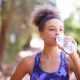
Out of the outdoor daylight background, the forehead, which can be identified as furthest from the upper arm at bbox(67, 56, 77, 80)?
the outdoor daylight background

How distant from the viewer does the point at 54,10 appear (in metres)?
3.57

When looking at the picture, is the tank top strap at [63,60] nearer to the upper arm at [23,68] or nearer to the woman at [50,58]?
the woman at [50,58]

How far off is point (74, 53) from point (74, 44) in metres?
0.08

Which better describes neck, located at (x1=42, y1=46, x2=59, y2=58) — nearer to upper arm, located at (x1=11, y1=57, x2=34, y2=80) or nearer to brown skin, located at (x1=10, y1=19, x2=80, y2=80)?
brown skin, located at (x1=10, y1=19, x2=80, y2=80)

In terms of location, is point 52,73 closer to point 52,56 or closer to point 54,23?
point 52,56

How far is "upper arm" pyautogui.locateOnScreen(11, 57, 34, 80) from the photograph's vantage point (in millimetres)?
3536

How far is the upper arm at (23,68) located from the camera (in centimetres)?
354

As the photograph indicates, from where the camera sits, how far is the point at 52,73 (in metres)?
3.36

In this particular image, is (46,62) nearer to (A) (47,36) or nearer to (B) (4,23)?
(A) (47,36)

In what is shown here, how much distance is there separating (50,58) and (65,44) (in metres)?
0.22

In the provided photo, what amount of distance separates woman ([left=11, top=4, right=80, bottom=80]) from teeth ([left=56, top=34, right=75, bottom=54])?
0.03m

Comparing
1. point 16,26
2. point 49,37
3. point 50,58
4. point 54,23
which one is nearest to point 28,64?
point 50,58

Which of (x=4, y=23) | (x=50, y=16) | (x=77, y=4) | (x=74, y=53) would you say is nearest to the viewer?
(x=74, y=53)

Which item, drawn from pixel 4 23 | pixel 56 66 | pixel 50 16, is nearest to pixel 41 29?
pixel 50 16
